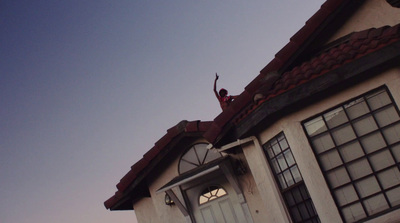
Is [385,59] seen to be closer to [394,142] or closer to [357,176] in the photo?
[394,142]

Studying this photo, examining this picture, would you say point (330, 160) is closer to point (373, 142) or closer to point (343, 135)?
point (343, 135)

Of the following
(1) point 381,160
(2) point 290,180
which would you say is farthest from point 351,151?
(2) point 290,180

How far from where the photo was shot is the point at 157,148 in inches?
421

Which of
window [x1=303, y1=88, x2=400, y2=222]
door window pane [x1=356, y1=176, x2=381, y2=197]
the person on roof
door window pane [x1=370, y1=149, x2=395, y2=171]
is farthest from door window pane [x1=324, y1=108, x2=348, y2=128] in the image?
the person on roof

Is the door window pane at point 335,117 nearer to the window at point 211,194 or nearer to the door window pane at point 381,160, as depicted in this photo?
the door window pane at point 381,160

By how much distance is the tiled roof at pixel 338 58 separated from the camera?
6344mm

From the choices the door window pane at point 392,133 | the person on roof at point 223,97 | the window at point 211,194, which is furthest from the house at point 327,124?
the person on roof at point 223,97

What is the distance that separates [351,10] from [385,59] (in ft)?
7.11

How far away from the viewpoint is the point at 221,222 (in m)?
Result: 10.2

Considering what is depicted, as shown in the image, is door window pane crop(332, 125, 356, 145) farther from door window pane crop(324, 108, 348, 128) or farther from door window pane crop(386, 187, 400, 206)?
door window pane crop(386, 187, 400, 206)

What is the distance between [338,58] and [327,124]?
1.23 meters

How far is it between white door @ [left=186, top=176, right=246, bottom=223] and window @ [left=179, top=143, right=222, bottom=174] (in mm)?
587

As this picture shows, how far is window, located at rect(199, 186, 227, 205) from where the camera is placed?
10.4 meters

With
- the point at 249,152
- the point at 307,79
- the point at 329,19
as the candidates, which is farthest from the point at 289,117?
the point at 329,19
